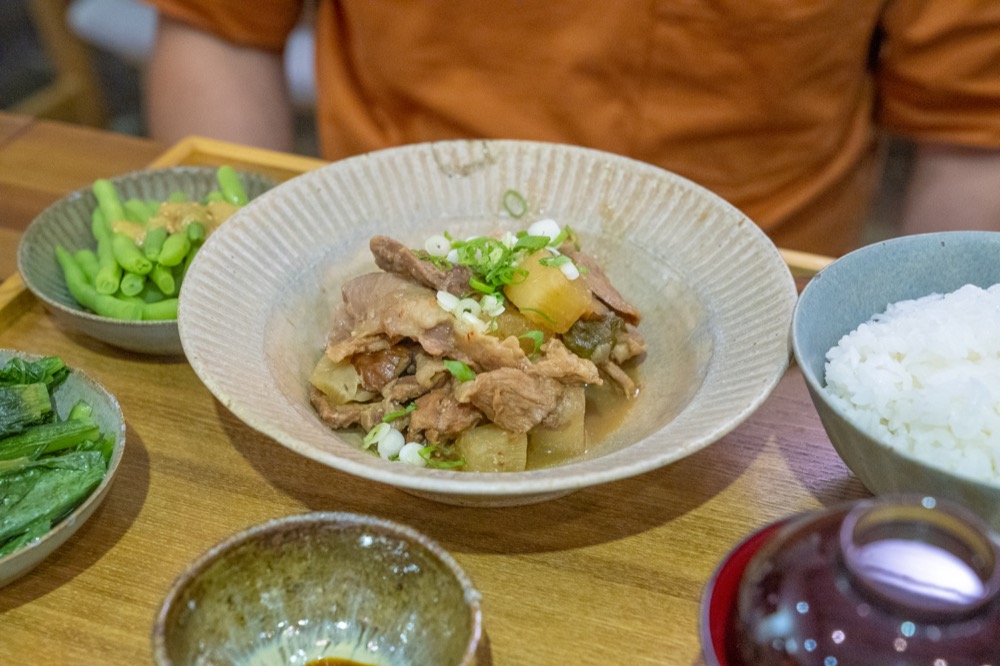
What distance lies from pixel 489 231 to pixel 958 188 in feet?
4.60

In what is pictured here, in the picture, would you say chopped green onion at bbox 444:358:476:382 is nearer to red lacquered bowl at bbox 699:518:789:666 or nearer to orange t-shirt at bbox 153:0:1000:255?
red lacquered bowl at bbox 699:518:789:666

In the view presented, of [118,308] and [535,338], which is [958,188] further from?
[118,308]

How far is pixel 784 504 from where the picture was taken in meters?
1.51

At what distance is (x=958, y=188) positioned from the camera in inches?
95.7

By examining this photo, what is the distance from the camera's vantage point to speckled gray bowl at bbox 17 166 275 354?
1.69 metres

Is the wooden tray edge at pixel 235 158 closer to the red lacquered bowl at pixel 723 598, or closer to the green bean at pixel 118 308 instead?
the green bean at pixel 118 308

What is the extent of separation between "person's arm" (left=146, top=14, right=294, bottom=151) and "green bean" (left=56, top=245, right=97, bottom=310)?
0.94 metres

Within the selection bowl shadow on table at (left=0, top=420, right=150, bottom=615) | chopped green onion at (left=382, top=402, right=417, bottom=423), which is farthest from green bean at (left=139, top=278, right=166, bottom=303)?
chopped green onion at (left=382, top=402, right=417, bottom=423)

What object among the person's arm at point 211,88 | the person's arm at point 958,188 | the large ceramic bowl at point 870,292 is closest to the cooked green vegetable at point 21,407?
the large ceramic bowl at point 870,292

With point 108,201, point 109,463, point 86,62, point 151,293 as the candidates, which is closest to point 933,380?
point 109,463

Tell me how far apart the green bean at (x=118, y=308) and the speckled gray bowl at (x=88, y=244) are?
42 millimetres

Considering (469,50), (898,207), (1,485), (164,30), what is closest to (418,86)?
(469,50)

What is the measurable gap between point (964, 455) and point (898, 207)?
392 cm

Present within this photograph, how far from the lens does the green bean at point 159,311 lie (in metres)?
1.79
